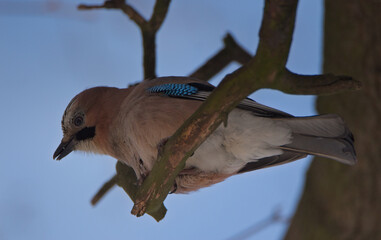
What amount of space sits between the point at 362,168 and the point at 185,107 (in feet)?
5.78

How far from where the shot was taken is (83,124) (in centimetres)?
373

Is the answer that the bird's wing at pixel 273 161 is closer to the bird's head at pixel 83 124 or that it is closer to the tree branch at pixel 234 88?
the tree branch at pixel 234 88

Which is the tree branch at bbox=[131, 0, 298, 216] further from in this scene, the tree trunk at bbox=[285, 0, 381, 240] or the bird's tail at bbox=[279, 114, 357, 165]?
the tree trunk at bbox=[285, 0, 381, 240]

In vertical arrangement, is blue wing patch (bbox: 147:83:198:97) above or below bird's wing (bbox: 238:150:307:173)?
above

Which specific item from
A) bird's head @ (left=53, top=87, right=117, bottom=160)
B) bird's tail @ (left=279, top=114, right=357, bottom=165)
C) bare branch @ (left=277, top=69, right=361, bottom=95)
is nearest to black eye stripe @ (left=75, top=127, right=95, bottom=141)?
bird's head @ (left=53, top=87, right=117, bottom=160)

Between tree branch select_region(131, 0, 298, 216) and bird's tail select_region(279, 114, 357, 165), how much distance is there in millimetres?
796

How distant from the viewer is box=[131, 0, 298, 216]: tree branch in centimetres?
207

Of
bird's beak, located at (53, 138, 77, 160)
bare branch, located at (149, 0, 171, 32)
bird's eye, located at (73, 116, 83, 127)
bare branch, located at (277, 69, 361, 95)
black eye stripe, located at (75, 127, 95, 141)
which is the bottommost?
bird's beak, located at (53, 138, 77, 160)

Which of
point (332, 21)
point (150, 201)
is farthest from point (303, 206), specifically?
point (150, 201)

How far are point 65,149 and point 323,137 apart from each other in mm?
1762

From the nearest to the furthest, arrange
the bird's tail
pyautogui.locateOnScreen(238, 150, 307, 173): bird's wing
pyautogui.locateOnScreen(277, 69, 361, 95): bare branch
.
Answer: pyautogui.locateOnScreen(277, 69, 361, 95): bare branch, the bird's tail, pyautogui.locateOnScreen(238, 150, 307, 173): bird's wing

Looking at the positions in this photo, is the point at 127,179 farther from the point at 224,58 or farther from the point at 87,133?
the point at 224,58

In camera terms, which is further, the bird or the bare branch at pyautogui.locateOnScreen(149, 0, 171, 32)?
the bare branch at pyautogui.locateOnScreen(149, 0, 171, 32)

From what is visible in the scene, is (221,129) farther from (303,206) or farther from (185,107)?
(303,206)
